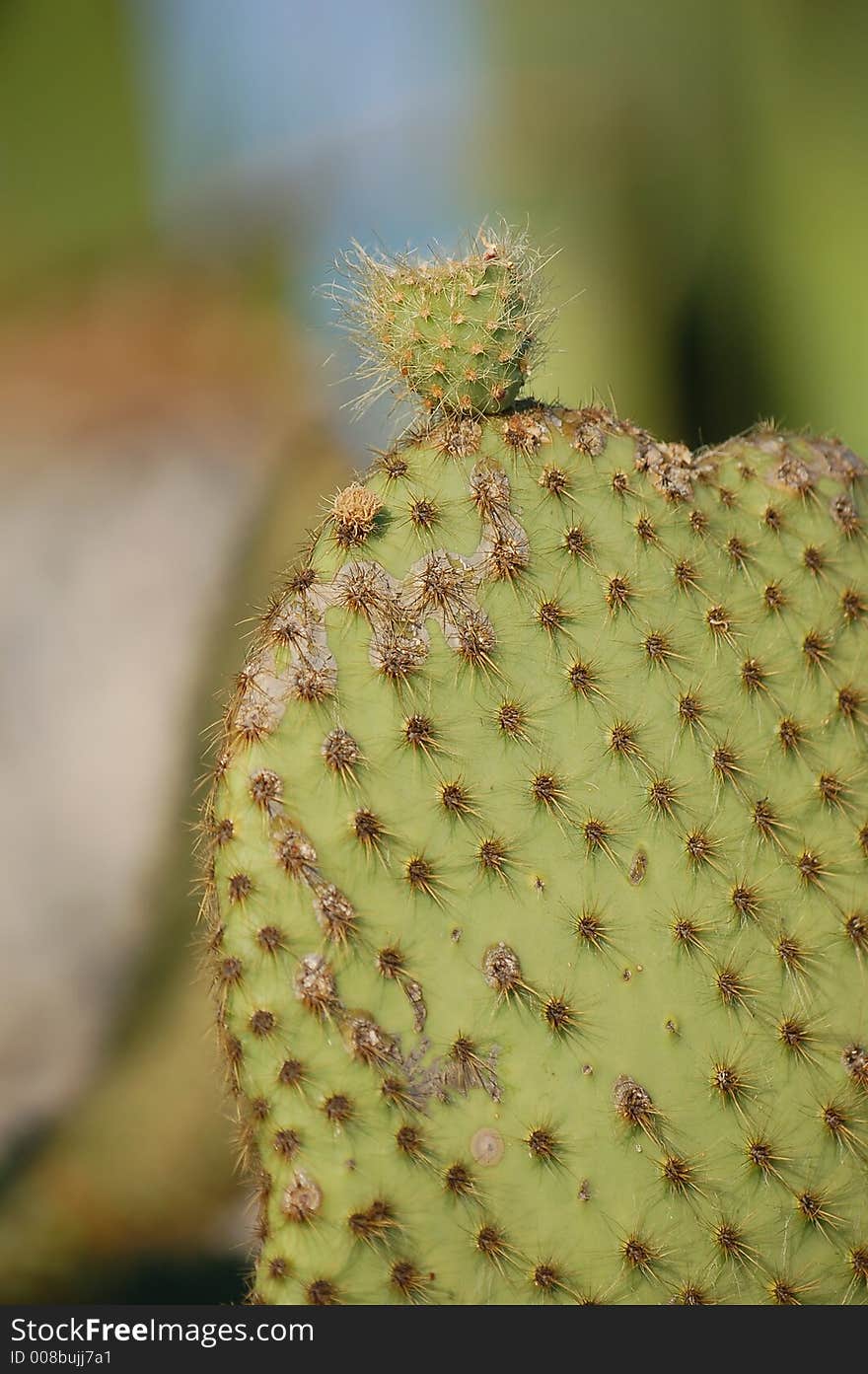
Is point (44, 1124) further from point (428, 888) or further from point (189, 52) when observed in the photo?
point (189, 52)

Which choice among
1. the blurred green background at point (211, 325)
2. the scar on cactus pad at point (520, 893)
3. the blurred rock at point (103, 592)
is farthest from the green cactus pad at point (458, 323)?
the blurred rock at point (103, 592)

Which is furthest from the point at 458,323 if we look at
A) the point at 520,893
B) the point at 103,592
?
the point at 103,592

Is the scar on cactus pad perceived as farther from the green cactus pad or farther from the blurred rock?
the blurred rock

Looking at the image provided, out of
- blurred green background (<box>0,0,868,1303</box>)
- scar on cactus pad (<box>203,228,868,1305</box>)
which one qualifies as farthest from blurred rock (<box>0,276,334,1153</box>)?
scar on cactus pad (<box>203,228,868,1305</box>)

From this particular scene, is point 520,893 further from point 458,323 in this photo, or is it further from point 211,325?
point 211,325

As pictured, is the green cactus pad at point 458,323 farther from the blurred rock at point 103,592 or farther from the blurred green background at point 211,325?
the blurred rock at point 103,592

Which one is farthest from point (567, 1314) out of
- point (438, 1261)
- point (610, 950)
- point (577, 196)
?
point (577, 196)
